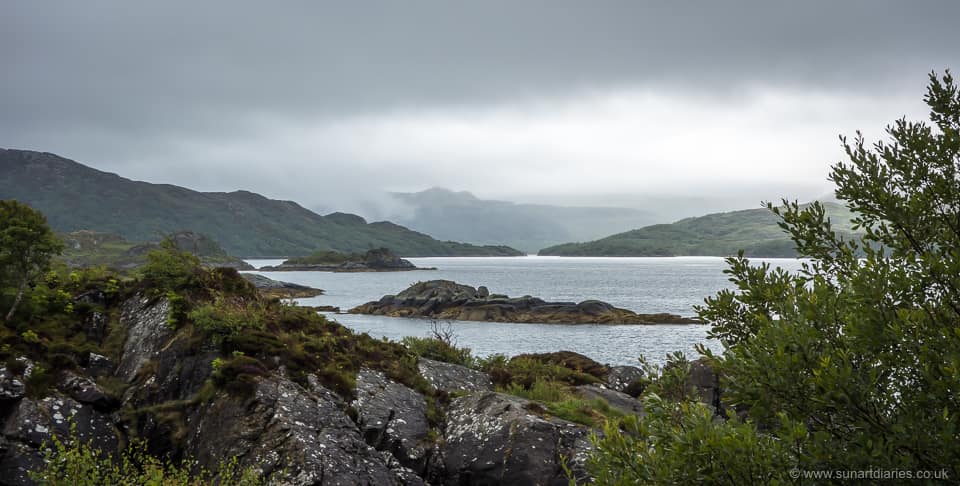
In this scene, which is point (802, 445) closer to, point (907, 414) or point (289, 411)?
point (907, 414)

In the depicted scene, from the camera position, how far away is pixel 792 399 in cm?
437

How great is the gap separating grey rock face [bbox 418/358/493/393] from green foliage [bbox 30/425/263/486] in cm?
733

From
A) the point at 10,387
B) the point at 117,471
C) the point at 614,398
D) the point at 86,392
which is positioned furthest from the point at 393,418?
the point at 614,398

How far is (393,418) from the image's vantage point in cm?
1396

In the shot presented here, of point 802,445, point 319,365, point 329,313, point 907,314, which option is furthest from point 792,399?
point 329,313

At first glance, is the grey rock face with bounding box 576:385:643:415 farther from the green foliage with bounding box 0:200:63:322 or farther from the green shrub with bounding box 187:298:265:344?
the green foliage with bounding box 0:200:63:322

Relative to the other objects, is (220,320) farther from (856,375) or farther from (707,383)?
(707,383)

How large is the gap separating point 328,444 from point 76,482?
494 cm

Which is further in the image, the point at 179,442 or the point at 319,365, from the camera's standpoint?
the point at 319,365

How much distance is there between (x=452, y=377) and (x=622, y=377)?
34.0 feet

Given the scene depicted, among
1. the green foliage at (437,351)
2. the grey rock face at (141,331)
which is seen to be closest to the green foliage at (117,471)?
the grey rock face at (141,331)

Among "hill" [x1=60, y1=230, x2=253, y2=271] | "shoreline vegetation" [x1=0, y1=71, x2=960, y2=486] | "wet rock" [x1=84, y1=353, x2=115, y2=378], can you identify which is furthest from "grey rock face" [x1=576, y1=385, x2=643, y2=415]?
"hill" [x1=60, y1=230, x2=253, y2=271]

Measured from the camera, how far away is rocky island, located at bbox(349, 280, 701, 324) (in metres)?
72.1

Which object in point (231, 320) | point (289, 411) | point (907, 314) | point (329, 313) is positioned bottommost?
point (329, 313)
